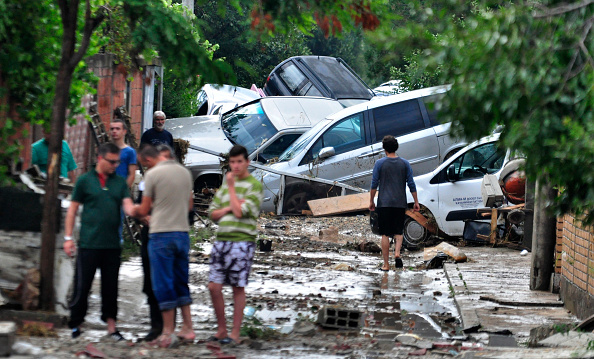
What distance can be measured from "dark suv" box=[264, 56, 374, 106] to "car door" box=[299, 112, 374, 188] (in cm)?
488

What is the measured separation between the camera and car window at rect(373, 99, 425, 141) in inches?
680

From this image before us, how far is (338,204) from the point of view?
1638 centimetres

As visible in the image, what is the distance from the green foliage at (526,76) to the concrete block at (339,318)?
11.5 feet

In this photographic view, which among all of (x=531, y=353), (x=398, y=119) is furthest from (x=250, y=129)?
(x=531, y=353)

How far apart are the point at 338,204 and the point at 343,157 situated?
4.27 ft

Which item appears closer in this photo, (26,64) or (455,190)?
(26,64)

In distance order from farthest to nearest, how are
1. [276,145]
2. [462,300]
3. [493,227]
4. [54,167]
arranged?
1. [276,145]
2. [493,227]
3. [462,300]
4. [54,167]

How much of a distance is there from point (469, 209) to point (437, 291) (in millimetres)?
4409

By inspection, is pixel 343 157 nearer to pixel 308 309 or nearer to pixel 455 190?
pixel 455 190

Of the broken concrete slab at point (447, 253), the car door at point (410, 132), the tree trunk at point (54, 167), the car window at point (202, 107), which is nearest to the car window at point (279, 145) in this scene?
the car door at point (410, 132)

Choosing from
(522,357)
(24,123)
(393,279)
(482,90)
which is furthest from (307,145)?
(482,90)

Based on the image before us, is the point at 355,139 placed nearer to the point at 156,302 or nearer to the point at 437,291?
the point at 437,291

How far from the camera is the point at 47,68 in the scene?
909 cm

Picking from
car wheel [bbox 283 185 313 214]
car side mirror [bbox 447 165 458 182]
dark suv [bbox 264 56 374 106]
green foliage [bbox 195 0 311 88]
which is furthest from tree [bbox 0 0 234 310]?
green foliage [bbox 195 0 311 88]
